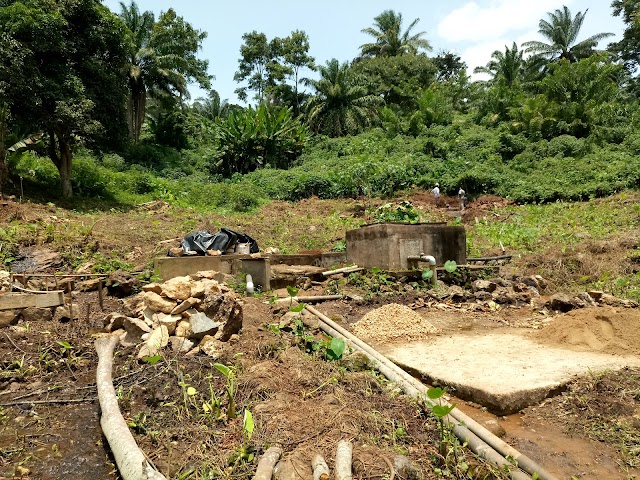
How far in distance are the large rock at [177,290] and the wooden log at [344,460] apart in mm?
2849

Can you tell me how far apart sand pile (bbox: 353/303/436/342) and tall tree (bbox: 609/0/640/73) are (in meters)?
34.3

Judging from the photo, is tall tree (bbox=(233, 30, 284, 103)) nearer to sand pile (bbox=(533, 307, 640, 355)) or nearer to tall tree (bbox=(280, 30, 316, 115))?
tall tree (bbox=(280, 30, 316, 115))

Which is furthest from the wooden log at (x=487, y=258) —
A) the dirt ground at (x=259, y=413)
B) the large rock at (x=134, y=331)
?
the large rock at (x=134, y=331)

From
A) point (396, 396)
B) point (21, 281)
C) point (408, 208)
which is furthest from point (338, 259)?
point (396, 396)

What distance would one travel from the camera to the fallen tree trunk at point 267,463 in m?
2.36

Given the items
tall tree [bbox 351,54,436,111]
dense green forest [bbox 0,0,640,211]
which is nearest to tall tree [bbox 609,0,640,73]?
dense green forest [bbox 0,0,640,211]

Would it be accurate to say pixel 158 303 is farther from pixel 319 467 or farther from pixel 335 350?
pixel 319 467

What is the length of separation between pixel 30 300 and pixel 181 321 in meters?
1.72

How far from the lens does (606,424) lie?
10.7 ft

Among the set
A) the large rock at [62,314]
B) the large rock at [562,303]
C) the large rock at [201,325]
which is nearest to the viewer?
the large rock at [201,325]

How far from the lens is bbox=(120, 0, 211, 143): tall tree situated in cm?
2750

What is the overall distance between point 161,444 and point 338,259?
7510mm

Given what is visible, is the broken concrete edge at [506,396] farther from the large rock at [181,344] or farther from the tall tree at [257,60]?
the tall tree at [257,60]

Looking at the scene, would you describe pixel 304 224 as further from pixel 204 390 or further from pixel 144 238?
pixel 204 390
